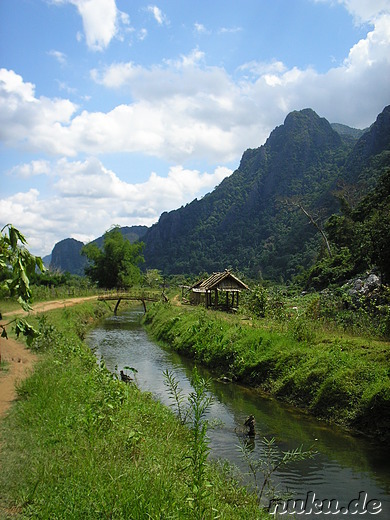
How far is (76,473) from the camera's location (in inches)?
216

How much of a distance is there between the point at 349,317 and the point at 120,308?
125 feet

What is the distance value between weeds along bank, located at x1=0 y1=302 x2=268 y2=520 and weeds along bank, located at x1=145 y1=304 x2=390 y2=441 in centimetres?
448

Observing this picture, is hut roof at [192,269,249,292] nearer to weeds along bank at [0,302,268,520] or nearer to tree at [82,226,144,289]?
weeds along bank at [0,302,268,520]

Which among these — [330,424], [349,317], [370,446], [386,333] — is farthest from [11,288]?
[349,317]

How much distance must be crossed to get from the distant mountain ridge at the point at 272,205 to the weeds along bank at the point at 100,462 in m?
63.7

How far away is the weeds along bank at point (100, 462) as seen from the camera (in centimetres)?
479

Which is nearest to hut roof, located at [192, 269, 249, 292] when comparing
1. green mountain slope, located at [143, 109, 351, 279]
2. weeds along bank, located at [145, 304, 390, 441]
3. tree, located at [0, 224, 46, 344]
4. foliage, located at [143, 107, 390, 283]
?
weeds along bank, located at [145, 304, 390, 441]

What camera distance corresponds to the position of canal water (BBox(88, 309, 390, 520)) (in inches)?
285

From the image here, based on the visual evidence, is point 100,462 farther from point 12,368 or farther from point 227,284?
point 227,284

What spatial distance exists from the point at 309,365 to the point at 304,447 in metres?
3.85

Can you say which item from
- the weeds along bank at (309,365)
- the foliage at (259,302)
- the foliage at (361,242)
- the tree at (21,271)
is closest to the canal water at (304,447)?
the weeds along bank at (309,365)

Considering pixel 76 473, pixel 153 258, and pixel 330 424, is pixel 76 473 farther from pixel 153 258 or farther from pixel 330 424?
pixel 153 258

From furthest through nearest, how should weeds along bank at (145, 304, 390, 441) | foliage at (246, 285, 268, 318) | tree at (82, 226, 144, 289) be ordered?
tree at (82, 226, 144, 289), foliage at (246, 285, 268, 318), weeds along bank at (145, 304, 390, 441)

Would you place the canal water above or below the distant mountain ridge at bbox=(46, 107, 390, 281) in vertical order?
below
